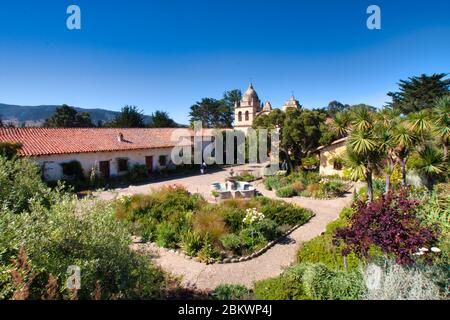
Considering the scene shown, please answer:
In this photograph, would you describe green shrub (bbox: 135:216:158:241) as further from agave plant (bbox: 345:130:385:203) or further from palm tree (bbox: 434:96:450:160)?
palm tree (bbox: 434:96:450:160)

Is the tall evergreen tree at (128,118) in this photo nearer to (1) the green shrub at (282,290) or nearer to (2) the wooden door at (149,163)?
(2) the wooden door at (149,163)

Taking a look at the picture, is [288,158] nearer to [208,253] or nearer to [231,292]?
[208,253]

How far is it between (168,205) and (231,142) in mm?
21596

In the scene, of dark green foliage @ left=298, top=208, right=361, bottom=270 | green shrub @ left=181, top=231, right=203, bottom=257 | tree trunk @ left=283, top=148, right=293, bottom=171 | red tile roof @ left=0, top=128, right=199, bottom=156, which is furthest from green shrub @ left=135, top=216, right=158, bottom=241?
tree trunk @ left=283, top=148, right=293, bottom=171

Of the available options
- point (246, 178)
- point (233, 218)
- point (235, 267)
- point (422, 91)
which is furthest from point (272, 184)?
point (422, 91)

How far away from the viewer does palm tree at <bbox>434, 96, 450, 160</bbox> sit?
15.2 m

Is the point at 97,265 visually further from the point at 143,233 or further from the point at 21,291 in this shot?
the point at 143,233

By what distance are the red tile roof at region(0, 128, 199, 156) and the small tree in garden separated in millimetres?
21034

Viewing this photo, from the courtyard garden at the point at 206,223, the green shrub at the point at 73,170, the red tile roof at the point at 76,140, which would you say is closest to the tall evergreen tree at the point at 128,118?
the red tile roof at the point at 76,140

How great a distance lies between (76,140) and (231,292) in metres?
21.6

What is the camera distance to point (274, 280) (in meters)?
6.70

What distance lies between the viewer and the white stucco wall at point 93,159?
20.0 meters
